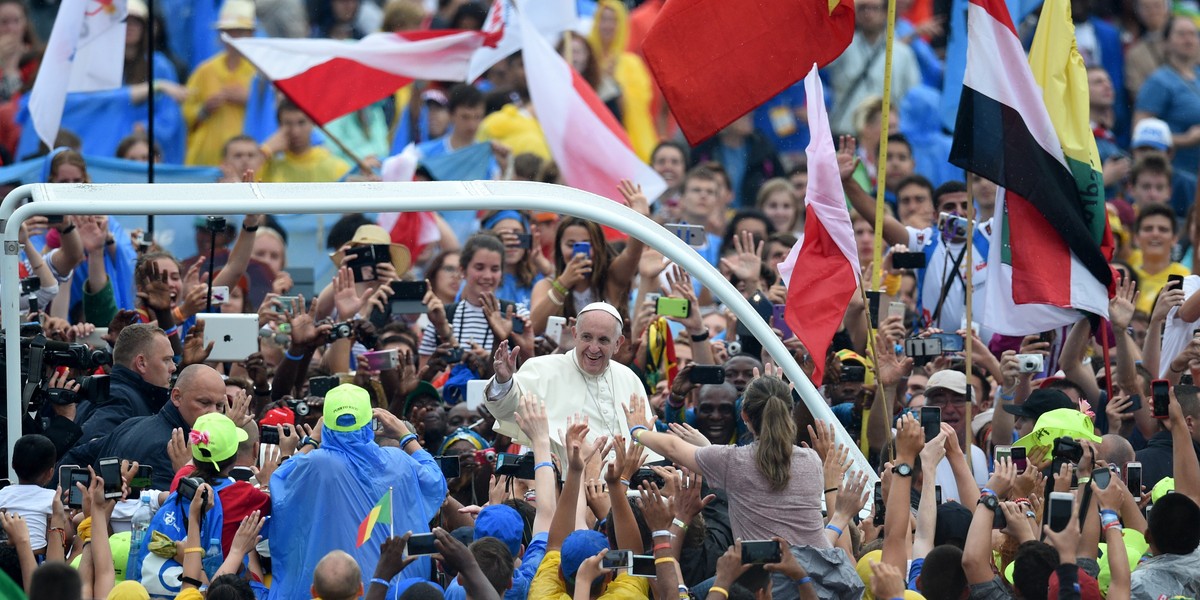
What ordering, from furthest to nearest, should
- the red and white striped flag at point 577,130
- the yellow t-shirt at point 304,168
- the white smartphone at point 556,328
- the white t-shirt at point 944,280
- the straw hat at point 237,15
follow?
1. the straw hat at point 237,15
2. the yellow t-shirt at point 304,168
3. the red and white striped flag at point 577,130
4. the white t-shirt at point 944,280
5. the white smartphone at point 556,328

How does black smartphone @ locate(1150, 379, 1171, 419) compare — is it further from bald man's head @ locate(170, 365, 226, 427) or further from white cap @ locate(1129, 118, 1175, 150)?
white cap @ locate(1129, 118, 1175, 150)

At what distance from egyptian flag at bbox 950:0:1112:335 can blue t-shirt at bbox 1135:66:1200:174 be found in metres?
7.30

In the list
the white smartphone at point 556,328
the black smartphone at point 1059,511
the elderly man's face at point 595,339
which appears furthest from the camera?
the white smartphone at point 556,328

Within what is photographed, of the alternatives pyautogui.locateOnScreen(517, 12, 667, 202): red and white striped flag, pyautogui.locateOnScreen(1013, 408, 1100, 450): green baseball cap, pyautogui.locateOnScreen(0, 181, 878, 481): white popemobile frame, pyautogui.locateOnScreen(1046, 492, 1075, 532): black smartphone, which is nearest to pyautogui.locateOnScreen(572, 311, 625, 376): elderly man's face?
pyautogui.locateOnScreen(0, 181, 878, 481): white popemobile frame

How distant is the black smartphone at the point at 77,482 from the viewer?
800 cm

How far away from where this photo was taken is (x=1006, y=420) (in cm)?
1028

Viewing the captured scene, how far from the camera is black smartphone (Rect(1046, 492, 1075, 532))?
727cm

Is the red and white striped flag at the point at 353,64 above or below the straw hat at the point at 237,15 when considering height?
below

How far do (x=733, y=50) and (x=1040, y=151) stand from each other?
5.74 feet

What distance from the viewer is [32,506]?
8375 millimetres

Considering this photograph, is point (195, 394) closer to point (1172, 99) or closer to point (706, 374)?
point (706, 374)

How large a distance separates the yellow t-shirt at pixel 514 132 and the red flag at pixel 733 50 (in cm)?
535

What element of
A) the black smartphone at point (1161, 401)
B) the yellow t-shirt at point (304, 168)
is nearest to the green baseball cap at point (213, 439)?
the black smartphone at point (1161, 401)

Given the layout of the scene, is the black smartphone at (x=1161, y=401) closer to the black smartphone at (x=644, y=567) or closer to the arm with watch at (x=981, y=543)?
the arm with watch at (x=981, y=543)
